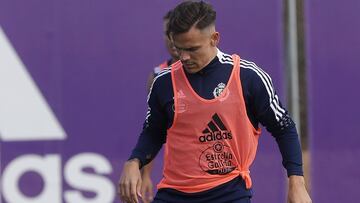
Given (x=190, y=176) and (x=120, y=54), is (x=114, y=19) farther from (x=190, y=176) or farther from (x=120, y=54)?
(x=190, y=176)

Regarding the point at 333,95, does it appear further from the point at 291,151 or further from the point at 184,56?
the point at 184,56

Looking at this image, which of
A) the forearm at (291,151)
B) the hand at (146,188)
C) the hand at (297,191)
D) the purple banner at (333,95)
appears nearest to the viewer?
the hand at (297,191)

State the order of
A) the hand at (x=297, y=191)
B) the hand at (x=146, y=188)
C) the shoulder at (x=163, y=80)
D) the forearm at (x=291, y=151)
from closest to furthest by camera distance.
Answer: the hand at (x=297, y=191) → the forearm at (x=291, y=151) → the shoulder at (x=163, y=80) → the hand at (x=146, y=188)

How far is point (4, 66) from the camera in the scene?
613 cm

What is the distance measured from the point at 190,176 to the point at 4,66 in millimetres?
2539

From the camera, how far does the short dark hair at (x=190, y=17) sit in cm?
383

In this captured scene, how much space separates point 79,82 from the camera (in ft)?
20.4

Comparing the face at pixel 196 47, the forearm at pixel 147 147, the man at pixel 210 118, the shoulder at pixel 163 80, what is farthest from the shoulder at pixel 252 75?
the forearm at pixel 147 147

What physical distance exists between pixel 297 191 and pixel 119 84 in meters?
2.66

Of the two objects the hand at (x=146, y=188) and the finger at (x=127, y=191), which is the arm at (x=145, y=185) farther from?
the finger at (x=127, y=191)

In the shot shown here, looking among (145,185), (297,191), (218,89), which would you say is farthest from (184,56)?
(145,185)

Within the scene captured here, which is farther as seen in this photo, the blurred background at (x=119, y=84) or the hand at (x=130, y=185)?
the blurred background at (x=119, y=84)

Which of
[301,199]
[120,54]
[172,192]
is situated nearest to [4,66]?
[120,54]

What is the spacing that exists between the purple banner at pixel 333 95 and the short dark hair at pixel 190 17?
2608 millimetres
